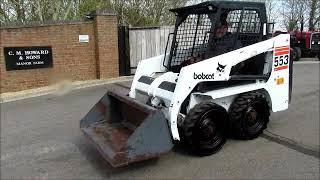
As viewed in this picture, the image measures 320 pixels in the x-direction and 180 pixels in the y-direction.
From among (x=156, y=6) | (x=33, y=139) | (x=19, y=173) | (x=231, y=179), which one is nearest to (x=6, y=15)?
(x=156, y=6)

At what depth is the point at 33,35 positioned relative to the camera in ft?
36.7

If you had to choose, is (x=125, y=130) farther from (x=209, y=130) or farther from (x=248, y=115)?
(x=248, y=115)

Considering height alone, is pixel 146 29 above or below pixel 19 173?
above

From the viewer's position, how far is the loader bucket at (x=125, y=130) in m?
4.49

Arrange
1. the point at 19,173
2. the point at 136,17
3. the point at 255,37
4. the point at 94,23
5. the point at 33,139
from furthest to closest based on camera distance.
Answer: the point at 136,17 < the point at 94,23 < the point at 33,139 < the point at 255,37 < the point at 19,173

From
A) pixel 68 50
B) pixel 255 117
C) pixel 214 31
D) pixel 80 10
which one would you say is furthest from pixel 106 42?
pixel 255 117

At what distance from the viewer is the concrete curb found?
1055 cm

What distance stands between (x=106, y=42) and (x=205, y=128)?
825 centimetres

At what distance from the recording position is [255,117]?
589cm

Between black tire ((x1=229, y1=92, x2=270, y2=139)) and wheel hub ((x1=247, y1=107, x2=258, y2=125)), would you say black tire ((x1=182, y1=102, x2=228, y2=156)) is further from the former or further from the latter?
wheel hub ((x1=247, y1=107, x2=258, y2=125))

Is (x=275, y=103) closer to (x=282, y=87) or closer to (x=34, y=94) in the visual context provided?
(x=282, y=87)

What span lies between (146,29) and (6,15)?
6.71 m

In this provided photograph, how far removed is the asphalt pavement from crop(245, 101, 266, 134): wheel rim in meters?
0.22

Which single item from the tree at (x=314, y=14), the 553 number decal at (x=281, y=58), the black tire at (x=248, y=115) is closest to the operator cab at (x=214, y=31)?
the 553 number decal at (x=281, y=58)
